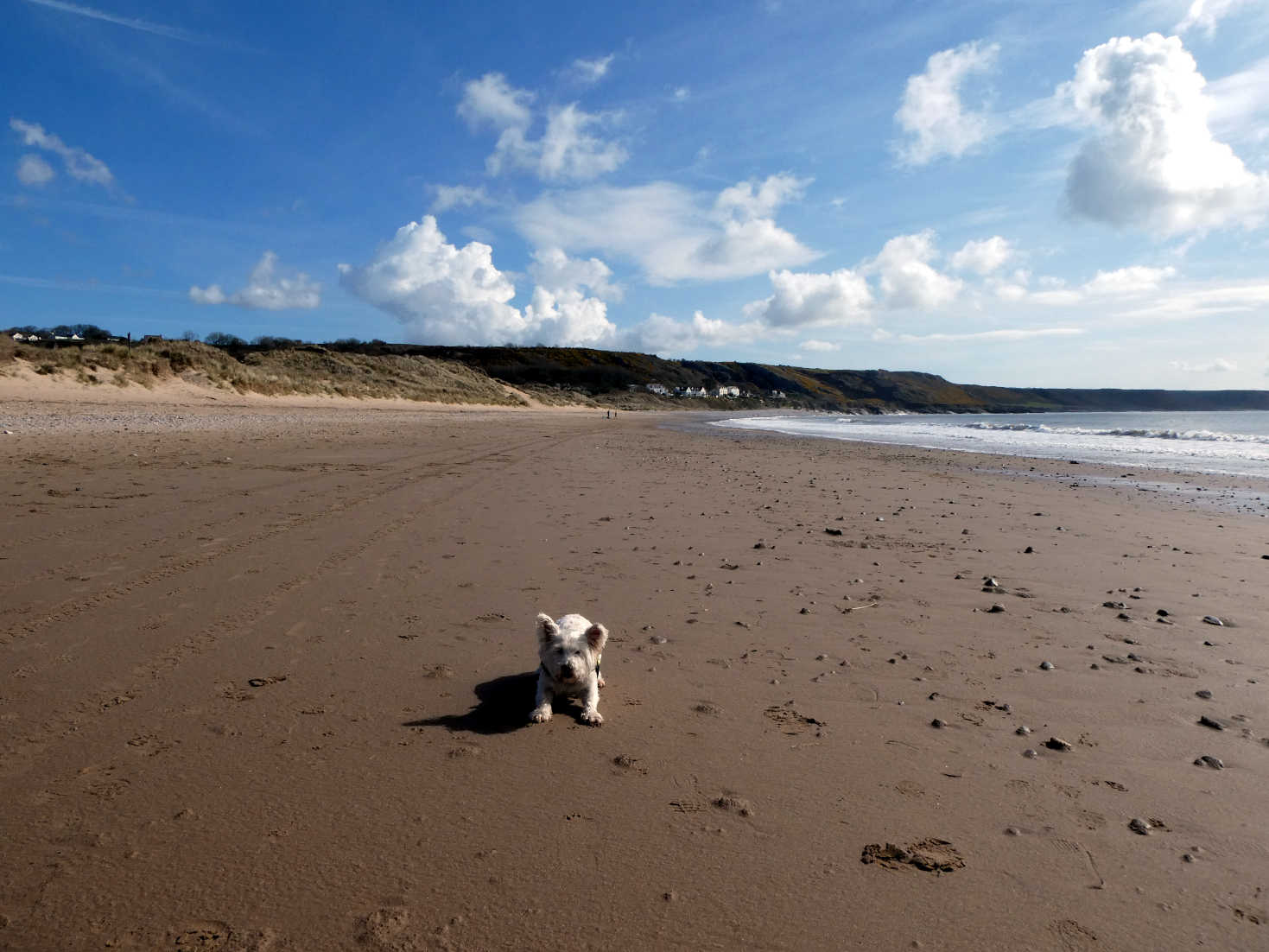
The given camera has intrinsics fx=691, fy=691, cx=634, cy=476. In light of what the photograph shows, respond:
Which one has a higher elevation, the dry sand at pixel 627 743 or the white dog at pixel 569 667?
the white dog at pixel 569 667

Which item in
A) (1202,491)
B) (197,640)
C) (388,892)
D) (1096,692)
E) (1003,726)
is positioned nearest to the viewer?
(388,892)

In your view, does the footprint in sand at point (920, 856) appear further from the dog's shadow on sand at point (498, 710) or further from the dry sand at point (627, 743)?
the dog's shadow on sand at point (498, 710)

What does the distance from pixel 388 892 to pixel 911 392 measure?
193875mm

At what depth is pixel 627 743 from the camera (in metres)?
3.77

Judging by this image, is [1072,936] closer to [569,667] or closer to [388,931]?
[388,931]

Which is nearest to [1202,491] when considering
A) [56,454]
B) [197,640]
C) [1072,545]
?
[1072,545]

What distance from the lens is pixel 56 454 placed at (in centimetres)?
1441

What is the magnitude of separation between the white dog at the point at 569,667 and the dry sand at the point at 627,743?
16 centimetres

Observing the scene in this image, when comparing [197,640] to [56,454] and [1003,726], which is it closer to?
[1003,726]

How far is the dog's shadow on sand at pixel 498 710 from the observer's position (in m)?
3.91

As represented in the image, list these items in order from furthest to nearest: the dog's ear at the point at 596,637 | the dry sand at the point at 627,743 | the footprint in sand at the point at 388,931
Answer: the dog's ear at the point at 596,637
the dry sand at the point at 627,743
the footprint in sand at the point at 388,931

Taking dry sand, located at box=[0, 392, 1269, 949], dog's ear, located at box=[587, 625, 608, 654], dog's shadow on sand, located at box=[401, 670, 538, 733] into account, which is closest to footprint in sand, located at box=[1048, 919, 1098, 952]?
dry sand, located at box=[0, 392, 1269, 949]

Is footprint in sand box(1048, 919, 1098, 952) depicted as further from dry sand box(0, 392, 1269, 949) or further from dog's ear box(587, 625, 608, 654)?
dog's ear box(587, 625, 608, 654)

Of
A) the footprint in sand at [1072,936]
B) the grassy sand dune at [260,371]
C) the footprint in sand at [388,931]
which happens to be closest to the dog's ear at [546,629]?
the footprint in sand at [388,931]
